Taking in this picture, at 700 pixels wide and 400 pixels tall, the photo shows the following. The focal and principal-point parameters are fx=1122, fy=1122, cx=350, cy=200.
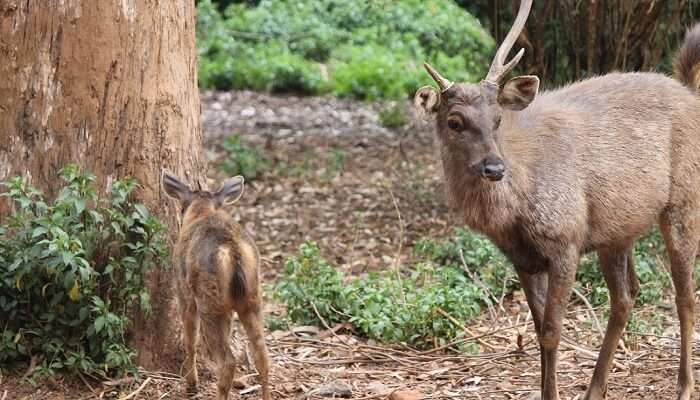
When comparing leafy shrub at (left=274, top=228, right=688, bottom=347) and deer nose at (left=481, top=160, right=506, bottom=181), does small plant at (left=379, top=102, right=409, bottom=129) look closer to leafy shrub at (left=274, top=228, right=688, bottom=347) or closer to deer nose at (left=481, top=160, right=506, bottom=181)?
leafy shrub at (left=274, top=228, right=688, bottom=347)

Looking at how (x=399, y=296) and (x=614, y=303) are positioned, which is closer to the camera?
(x=614, y=303)

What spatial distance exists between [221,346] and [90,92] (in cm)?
179

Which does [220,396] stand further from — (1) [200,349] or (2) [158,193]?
(2) [158,193]

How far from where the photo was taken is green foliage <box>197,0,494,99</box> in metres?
19.8

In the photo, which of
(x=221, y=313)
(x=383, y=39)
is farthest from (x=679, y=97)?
(x=383, y=39)

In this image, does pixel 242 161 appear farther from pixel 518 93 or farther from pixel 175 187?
pixel 518 93

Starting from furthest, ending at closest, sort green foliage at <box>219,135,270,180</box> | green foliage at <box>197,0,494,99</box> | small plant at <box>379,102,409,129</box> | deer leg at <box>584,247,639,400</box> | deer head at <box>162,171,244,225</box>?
green foliage at <box>197,0,494,99</box> → small plant at <box>379,102,409,129</box> → green foliage at <box>219,135,270,180</box> → deer leg at <box>584,247,639,400</box> → deer head at <box>162,171,244,225</box>

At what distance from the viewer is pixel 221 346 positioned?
249 inches

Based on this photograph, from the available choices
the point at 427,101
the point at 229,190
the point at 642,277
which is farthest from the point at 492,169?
the point at 642,277

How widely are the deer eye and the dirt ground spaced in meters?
0.89

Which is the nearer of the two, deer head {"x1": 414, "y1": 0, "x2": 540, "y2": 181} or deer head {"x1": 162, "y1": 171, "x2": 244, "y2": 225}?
deer head {"x1": 414, "y1": 0, "x2": 540, "y2": 181}

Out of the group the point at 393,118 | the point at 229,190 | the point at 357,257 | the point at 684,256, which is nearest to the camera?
the point at 229,190

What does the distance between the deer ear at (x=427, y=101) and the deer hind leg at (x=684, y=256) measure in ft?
5.67

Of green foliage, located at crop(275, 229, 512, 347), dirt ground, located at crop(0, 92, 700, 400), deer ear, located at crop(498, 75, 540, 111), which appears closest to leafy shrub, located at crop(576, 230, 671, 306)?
dirt ground, located at crop(0, 92, 700, 400)
